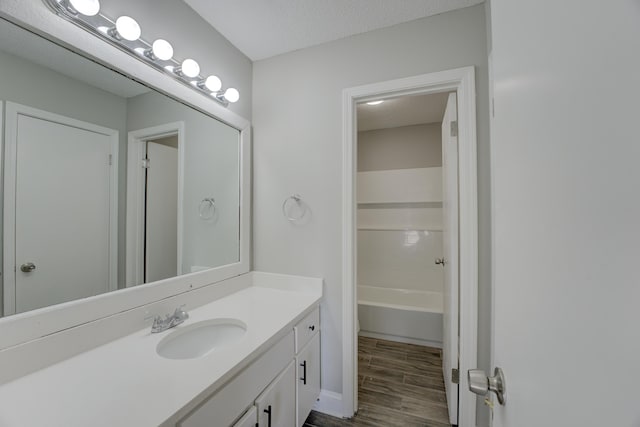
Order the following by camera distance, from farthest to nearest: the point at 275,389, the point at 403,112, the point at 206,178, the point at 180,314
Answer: the point at 403,112
the point at 206,178
the point at 180,314
the point at 275,389

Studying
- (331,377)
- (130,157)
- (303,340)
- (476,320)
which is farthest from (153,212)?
(476,320)

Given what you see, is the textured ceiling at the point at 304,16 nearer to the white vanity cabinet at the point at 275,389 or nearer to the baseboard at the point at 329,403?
the white vanity cabinet at the point at 275,389

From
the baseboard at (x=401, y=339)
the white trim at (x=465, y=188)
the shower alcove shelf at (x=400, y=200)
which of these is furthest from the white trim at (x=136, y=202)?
the shower alcove shelf at (x=400, y=200)

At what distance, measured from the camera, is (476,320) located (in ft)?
4.31

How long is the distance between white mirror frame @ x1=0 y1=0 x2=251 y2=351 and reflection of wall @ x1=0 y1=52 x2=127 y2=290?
0.11m

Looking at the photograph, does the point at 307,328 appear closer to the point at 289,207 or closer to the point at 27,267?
the point at 289,207

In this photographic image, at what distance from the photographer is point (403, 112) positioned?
2.66 m

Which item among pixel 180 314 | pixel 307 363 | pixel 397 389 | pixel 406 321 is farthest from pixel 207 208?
pixel 406 321

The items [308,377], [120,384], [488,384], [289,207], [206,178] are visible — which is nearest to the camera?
[488,384]

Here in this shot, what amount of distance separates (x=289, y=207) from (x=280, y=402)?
43.5 inches

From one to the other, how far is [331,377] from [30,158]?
1834 millimetres

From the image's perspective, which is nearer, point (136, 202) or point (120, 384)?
point (120, 384)

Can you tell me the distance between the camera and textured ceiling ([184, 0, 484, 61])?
1338mm

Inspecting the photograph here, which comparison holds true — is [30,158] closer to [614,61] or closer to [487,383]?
[614,61]
